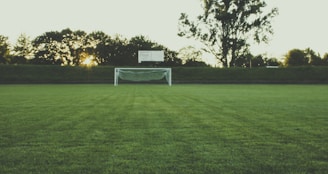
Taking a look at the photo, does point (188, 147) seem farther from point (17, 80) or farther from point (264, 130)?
point (17, 80)

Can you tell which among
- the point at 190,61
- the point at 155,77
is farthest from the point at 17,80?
the point at 190,61

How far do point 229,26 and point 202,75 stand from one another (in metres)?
9.05

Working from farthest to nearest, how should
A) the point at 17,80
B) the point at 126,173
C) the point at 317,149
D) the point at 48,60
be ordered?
the point at 48,60
the point at 17,80
the point at 317,149
the point at 126,173

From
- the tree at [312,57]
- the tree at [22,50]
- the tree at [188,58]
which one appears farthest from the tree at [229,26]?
the tree at [312,57]

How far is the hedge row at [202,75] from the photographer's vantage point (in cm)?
3884

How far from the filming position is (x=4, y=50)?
190 ft

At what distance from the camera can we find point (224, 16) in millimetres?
43000

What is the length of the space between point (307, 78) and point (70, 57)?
42796 mm

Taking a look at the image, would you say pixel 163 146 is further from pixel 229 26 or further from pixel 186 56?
pixel 186 56

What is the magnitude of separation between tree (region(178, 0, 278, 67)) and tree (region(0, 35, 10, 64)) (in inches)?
1340

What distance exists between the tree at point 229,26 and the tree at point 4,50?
112 feet

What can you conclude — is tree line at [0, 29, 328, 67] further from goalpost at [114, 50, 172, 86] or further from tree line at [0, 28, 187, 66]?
goalpost at [114, 50, 172, 86]

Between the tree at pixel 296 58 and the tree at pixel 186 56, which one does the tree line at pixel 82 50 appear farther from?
the tree at pixel 296 58

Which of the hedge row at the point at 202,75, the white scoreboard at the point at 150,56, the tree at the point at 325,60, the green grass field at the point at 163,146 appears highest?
the tree at the point at 325,60
